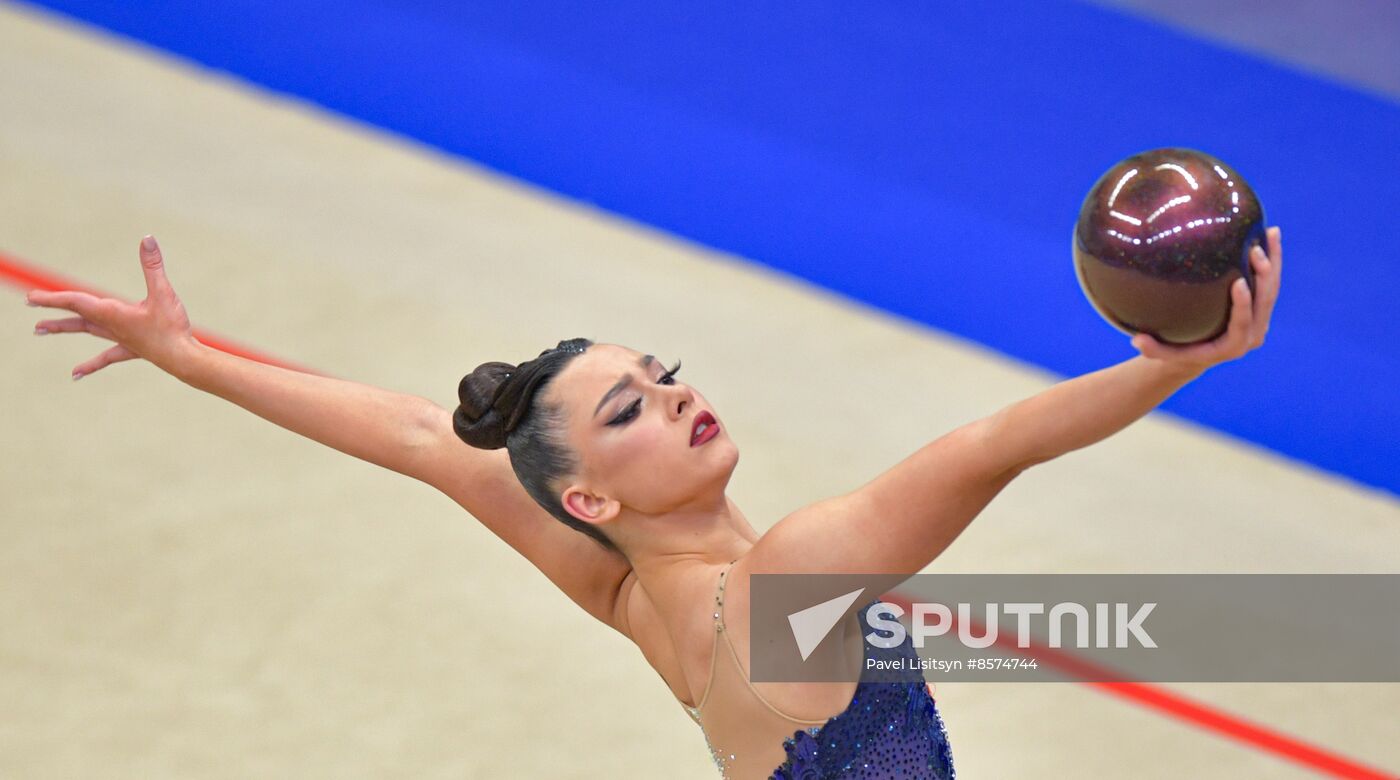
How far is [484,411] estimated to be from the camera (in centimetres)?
225

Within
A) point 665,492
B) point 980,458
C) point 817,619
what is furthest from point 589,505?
point 980,458

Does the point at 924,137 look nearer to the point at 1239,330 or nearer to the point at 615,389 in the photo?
the point at 615,389

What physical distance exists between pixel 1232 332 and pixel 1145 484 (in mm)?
2761

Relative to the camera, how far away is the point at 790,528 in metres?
1.93

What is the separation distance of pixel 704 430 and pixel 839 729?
0.39 m

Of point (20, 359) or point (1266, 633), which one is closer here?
point (1266, 633)

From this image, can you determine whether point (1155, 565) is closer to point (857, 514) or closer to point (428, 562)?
point (428, 562)

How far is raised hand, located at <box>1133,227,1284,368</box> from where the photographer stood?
5.37ft

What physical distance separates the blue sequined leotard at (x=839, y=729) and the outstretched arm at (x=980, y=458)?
0.19 metres

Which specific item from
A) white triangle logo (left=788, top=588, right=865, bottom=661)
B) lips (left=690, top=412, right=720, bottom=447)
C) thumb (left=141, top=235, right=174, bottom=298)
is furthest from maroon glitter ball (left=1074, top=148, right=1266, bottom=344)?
thumb (left=141, top=235, right=174, bottom=298)

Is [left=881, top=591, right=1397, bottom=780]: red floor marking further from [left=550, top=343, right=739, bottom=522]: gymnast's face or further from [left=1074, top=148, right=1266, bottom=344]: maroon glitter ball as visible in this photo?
[left=1074, top=148, right=1266, bottom=344]: maroon glitter ball

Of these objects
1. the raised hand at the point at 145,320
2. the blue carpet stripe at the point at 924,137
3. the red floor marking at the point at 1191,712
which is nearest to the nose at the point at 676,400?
the raised hand at the point at 145,320

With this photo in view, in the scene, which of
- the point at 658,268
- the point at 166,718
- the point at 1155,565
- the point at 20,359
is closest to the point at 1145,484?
the point at 1155,565

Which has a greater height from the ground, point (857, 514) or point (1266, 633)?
point (1266, 633)
